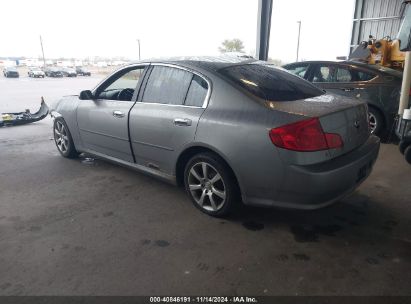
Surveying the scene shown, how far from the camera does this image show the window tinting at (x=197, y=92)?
292cm

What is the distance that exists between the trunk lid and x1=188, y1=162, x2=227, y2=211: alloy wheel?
2.61 ft

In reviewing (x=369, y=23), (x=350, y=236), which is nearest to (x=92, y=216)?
(x=350, y=236)

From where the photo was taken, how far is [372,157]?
9.43ft

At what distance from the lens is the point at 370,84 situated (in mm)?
5746

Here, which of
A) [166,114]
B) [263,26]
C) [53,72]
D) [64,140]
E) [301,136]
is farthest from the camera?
[53,72]

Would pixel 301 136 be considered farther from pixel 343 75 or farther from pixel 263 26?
pixel 263 26

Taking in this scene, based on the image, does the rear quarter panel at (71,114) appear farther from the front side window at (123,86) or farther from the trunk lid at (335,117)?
the trunk lid at (335,117)

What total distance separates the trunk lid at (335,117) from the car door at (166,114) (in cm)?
74

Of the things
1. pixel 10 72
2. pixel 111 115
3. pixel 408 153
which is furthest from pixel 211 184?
pixel 10 72

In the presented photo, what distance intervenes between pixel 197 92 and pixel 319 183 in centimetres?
133

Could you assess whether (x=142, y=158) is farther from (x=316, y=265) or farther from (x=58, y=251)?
(x=316, y=265)

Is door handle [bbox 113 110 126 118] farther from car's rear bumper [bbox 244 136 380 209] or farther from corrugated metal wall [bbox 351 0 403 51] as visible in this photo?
corrugated metal wall [bbox 351 0 403 51]

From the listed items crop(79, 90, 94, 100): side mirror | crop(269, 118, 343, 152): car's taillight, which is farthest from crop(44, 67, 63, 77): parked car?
crop(269, 118, 343, 152): car's taillight

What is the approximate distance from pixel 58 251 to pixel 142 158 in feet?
4.27
